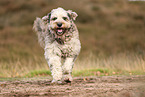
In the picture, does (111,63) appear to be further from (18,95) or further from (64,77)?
(18,95)

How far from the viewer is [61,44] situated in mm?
8062

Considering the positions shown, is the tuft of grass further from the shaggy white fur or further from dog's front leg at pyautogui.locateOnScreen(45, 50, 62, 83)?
dog's front leg at pyautogui.locateOnScreen(45, 50, 62, 83)

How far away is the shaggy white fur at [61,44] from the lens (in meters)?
7.52

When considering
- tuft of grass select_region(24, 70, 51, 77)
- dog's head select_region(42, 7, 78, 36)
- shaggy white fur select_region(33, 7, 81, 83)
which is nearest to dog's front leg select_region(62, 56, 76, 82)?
shaggy white fur select_region(33, 7, 81, 83)

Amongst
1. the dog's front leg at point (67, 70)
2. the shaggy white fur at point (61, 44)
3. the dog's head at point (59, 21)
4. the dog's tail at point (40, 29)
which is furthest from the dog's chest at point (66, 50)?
the dog's tail at point (40, 29)

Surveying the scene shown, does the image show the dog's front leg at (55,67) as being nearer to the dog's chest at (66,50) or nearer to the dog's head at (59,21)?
the dog's chest at (66,50)

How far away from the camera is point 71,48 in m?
8.08

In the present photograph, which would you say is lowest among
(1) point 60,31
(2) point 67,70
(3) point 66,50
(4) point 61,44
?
(2) point 67,70

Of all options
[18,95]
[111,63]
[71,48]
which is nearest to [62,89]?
[18,95]

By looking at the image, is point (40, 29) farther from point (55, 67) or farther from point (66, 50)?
point (55, 67)

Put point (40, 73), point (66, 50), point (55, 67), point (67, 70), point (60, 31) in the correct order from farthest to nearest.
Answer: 1. point (40, 73)
2. point (66, 50)
3. point (67, 70)
4. point (55, 67)
5. point (60, 31)

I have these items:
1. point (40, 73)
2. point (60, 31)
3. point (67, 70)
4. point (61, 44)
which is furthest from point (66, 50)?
point (40, 73)

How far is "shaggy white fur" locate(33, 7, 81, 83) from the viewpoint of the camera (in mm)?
7523

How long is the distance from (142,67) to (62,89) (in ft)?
21.5
